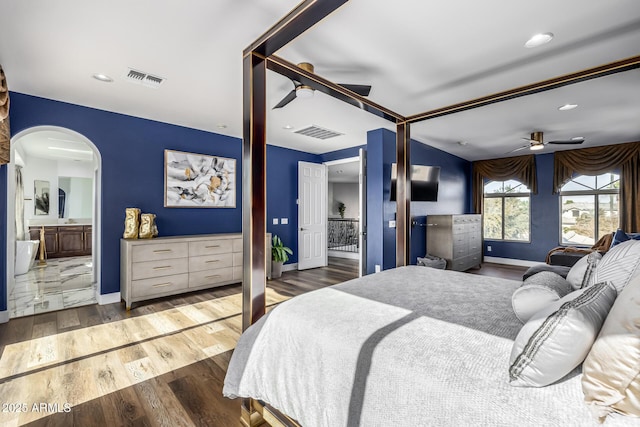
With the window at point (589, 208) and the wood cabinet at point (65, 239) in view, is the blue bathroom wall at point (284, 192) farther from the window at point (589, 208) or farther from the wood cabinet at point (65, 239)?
the window at point (589, 208)

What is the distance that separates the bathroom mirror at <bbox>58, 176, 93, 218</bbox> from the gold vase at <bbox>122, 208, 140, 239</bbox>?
5418mm

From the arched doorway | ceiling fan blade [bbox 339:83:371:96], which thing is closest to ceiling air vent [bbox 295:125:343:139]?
ceiling fan blade [bbox 339:83:371:96]

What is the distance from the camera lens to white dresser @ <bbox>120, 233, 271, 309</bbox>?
12.0ft

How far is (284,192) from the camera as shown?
5.88 meters

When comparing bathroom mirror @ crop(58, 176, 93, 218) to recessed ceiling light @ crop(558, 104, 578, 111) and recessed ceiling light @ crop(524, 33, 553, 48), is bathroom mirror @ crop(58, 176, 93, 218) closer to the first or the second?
recessed ceiling light @ crop(524, 33, 553, 48)

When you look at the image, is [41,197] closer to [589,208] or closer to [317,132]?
[317,132]

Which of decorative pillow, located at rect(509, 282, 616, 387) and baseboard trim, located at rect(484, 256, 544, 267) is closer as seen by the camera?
decorative pillow, located at rect(509, 282, 616, 387)

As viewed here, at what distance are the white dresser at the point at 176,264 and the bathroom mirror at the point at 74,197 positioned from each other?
17.8ft

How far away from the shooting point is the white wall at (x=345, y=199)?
11.9 m

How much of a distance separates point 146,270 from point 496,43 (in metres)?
4.42

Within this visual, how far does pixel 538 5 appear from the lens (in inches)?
74.6

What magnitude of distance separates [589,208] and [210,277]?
7638mm

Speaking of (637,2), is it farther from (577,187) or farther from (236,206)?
(577,187)

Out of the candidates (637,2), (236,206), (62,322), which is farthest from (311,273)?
(637,2)
